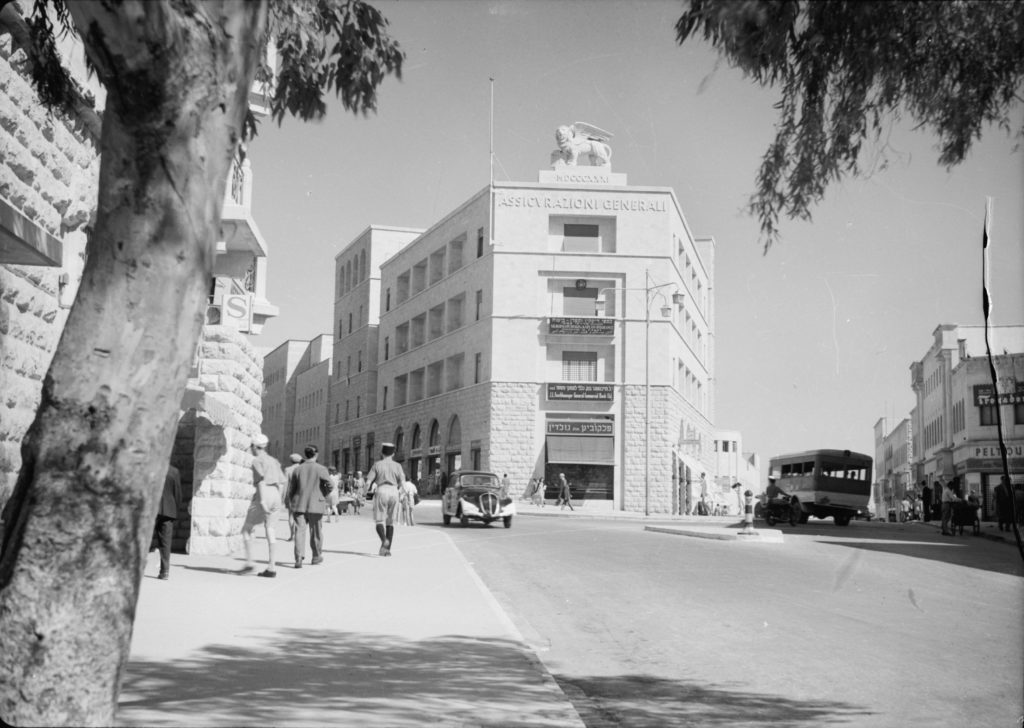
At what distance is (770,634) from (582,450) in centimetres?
4066

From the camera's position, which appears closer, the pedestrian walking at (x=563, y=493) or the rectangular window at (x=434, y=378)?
the pedestrian walking at (x=563, y=493)

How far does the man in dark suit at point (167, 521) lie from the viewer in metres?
11.7

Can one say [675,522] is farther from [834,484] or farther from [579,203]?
[579,203]

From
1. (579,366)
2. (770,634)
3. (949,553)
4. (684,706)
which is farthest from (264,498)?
(579,366)

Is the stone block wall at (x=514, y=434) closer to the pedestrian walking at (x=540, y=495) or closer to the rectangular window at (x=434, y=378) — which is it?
the pedestrian walking at (x=540, y=495)

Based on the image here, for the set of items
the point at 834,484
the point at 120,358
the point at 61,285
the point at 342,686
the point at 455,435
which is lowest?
the point at 342,686

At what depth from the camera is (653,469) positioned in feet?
163

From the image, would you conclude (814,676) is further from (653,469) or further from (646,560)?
(653,469)

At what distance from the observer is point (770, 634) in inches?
360

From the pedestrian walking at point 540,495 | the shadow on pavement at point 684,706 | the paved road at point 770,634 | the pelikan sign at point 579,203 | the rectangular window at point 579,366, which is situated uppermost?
the pelikan sign at point 579,203

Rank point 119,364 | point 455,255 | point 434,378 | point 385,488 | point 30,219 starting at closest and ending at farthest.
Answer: point 119,364 → point 30,219 → point 385,488 → point 455,255 → point 434,378

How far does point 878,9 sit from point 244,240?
12808mm

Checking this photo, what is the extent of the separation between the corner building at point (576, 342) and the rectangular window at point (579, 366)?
0.16 ft

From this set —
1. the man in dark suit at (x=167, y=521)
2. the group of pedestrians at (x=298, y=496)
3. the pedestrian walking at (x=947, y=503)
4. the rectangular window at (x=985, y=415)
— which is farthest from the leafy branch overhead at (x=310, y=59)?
the rectangular window at (x=985, y=415)
